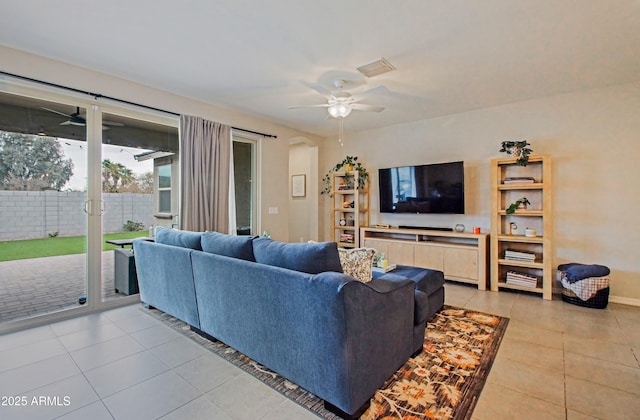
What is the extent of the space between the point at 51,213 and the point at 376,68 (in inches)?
143

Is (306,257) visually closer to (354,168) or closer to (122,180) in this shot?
(122,180)

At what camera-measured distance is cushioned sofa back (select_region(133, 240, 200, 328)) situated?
8.51ft

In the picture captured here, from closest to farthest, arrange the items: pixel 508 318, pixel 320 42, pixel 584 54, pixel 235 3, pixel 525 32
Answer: pixel 235 3 < pixel 525 32 < pixel 320 42 < pixel 584 54 < pixel 508 318

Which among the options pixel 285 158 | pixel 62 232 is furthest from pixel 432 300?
pixel 62 232

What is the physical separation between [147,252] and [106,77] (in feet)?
6.41

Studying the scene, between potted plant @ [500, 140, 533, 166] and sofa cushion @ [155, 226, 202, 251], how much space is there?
385cm

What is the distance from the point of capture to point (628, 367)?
6.86 ft

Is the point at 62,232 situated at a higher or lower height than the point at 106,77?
lower

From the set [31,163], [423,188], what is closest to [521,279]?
[423,188]

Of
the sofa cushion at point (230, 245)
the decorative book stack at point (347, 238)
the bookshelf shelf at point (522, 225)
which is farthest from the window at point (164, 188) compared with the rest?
the bookshelf shelf at point (522, 225)

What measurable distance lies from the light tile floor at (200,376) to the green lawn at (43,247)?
28.9 inches

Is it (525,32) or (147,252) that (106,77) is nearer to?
(147,252)

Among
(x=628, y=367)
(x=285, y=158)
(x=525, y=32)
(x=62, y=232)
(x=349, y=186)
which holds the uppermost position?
(x=525, y=32)

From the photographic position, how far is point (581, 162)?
3.68 m
